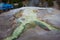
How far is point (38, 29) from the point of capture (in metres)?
1.38

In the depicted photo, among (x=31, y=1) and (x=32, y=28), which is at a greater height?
(x=32, y=28)

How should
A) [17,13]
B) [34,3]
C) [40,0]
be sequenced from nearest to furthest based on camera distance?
[17,13]
[34,3]
[40,0]

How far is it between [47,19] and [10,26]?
13.9 inches

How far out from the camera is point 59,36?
1.29 meters

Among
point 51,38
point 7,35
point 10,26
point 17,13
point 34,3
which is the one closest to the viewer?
point 51,38

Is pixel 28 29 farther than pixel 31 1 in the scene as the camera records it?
No

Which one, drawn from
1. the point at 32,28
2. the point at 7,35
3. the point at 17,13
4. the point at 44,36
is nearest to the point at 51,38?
the point at 44,36

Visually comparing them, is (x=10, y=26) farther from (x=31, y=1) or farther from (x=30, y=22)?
(x=31, y=1)

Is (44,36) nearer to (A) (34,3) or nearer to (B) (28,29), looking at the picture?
(B) (28,29)

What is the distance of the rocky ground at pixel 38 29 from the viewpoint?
4.22ft

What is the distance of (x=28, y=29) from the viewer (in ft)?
4.52

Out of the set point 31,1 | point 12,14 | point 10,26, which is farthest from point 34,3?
point 10,26

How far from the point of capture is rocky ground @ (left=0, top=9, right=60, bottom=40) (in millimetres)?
1287

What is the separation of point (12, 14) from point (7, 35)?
43 cm
